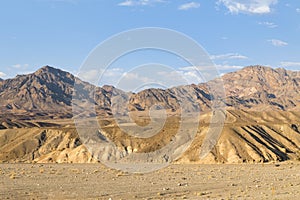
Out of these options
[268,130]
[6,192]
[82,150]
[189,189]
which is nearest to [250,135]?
[268,130]

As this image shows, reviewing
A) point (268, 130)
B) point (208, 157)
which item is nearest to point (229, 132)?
point (208, 157)

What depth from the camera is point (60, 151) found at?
10744 centimetres

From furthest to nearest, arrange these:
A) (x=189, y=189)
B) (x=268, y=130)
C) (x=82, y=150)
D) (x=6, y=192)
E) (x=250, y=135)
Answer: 1. (x=268, y=130)
2. (x=250, y=135)
3. (x=82, y=150)
4. (x=189, y=189)
5. (x=6, y=192)

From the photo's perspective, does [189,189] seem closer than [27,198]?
No

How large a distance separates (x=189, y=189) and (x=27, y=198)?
12853 mm

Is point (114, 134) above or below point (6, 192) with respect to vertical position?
above

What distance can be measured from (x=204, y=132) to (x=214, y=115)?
130 feet

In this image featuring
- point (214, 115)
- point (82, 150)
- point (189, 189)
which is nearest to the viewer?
point (189, 189)

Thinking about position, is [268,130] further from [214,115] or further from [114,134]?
[114,134]

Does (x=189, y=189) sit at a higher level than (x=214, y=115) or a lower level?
lower

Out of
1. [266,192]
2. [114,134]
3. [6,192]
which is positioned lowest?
[266,192]

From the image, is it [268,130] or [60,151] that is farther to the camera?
[268,130]

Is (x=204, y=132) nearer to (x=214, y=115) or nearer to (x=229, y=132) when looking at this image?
(x=229, y=132)

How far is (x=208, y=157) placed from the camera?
94.8 m
